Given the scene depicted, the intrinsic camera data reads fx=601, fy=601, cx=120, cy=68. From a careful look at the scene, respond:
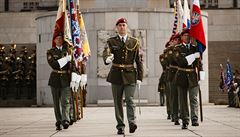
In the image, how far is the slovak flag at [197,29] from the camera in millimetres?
13047

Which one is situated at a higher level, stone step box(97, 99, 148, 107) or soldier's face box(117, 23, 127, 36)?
soldier's face box(117, 23, 127, 36)

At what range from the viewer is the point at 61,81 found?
12.6m

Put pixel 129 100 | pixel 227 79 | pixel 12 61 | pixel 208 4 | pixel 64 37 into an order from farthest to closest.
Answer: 1. pixel 208 4
2. pixel 12 61
3. pixel 227 79
4. pixel 64 37
5. pixel 129 100

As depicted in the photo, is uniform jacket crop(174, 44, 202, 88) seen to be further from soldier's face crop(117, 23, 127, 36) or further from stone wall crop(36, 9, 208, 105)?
stone wall crop(36, 9, 208, 105)

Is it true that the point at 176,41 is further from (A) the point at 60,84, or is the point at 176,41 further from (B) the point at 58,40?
(A) the point at 60,84

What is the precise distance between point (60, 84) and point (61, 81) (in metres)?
0.07

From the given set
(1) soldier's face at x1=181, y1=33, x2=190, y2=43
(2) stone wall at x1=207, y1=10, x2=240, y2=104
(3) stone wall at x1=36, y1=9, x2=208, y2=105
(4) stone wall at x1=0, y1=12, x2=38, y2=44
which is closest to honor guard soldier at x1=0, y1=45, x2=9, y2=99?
(4) stone wall at x1=0, y1=12, x2=38, y2=44

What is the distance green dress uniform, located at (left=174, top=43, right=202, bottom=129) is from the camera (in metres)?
12.4

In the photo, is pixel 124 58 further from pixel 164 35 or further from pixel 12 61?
pixel 12 61

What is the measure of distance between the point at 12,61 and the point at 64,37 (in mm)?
20061

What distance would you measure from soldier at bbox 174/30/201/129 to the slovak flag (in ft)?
1.25

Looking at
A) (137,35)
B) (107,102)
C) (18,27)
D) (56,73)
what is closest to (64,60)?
(56,73)

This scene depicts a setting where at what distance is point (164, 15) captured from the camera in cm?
2958

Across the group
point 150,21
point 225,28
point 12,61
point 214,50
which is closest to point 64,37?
point 150,21
